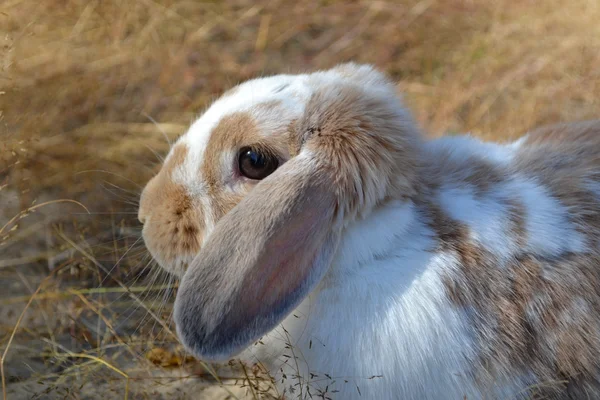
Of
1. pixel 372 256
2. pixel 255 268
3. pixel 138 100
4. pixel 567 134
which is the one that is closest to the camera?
pixel 255 268

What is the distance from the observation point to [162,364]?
8.62 feet

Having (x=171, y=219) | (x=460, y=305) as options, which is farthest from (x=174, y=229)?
(x=460, y=305)

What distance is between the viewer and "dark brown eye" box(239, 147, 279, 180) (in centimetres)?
205

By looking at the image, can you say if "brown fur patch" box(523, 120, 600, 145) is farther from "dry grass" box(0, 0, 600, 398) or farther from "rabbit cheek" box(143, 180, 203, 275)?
"rabbit cheek" box(143, 180, 203, 275)

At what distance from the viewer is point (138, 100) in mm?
3709

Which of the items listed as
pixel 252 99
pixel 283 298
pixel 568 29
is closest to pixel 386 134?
pixel 252 99

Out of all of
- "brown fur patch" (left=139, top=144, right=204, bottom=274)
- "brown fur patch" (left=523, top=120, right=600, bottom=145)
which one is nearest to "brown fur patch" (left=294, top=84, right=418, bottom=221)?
"brown fur patch" (left=139, top=144, right=204, bottom=274)

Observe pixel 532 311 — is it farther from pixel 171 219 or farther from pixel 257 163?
pixel 171 219

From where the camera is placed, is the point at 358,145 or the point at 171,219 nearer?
the point at 358,145

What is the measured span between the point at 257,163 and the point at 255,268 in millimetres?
331

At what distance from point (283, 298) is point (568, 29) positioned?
3278mm

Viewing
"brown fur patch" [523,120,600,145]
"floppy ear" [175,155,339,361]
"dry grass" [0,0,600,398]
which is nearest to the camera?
"floppy ear" [175,155,339,361]

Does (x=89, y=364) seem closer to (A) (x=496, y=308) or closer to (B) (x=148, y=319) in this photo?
(B) (x=148, y=319)

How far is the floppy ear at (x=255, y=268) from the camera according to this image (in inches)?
73.4
